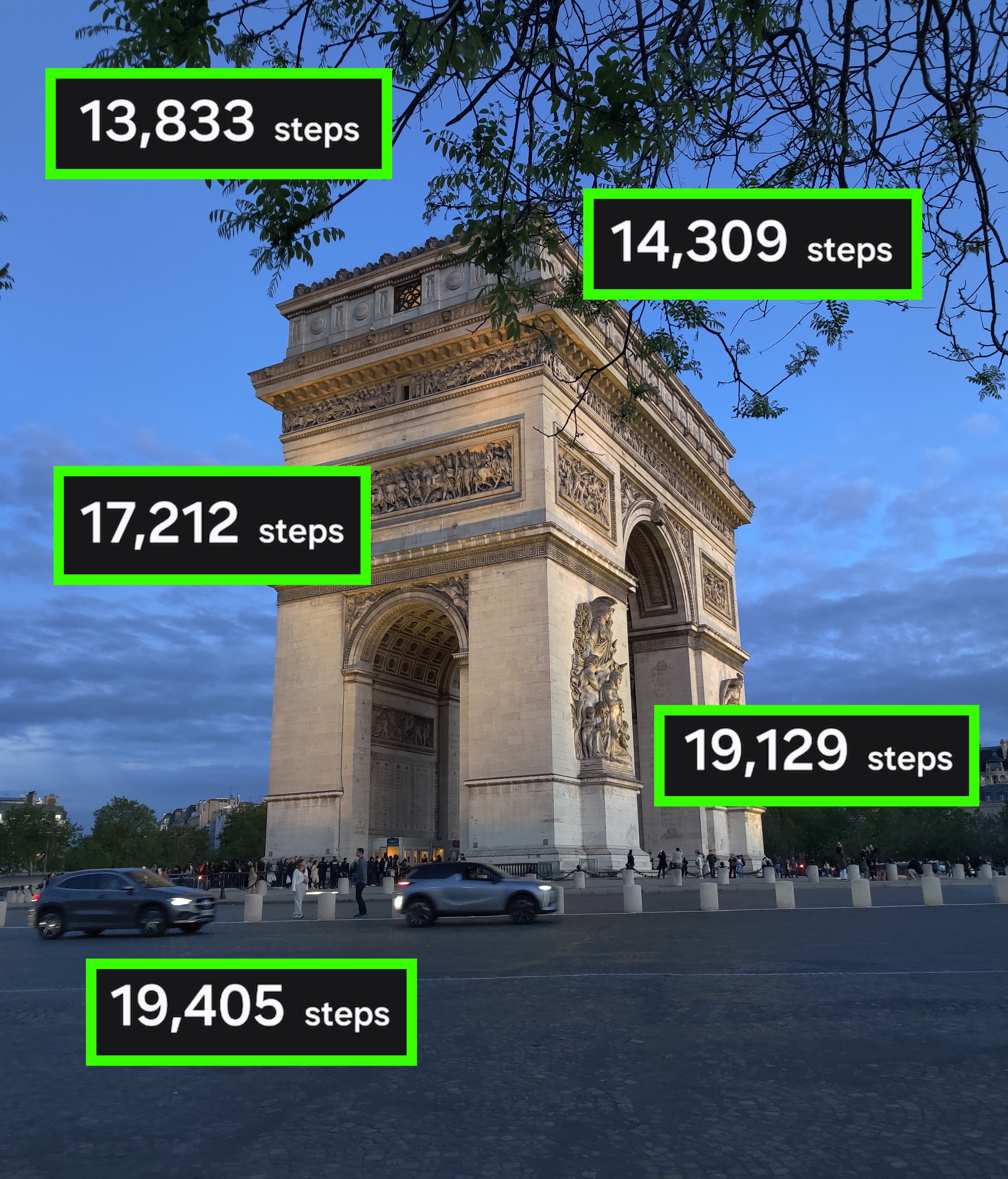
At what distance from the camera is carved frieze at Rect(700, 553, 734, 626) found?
1553 inches

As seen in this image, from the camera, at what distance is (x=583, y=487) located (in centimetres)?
2964

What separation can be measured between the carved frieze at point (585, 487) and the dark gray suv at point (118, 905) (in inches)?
610

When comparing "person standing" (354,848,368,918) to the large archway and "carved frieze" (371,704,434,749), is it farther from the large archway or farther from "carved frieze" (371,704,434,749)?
"carved frieze" (371,704,434,749)

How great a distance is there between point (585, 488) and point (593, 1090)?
25665 mm

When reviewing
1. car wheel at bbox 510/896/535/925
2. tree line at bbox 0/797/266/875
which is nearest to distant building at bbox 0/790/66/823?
tree line at bbox 0/797/266/875

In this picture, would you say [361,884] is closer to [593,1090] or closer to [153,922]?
[153,922]

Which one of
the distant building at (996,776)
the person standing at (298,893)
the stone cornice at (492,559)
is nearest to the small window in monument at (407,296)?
the stone cornice at (492,559)

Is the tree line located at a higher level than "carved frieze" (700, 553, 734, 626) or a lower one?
lower

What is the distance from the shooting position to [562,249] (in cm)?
737

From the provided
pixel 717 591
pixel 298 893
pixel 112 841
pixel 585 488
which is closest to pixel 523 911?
pixel 298 893

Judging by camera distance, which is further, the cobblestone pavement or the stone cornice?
the stone cornice

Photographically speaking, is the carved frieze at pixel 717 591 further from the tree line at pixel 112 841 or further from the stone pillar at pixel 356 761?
the tree line at pixel 112 841

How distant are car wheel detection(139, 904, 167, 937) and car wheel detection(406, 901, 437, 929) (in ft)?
12.0

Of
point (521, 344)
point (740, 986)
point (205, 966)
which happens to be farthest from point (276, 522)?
point (521, 344)
